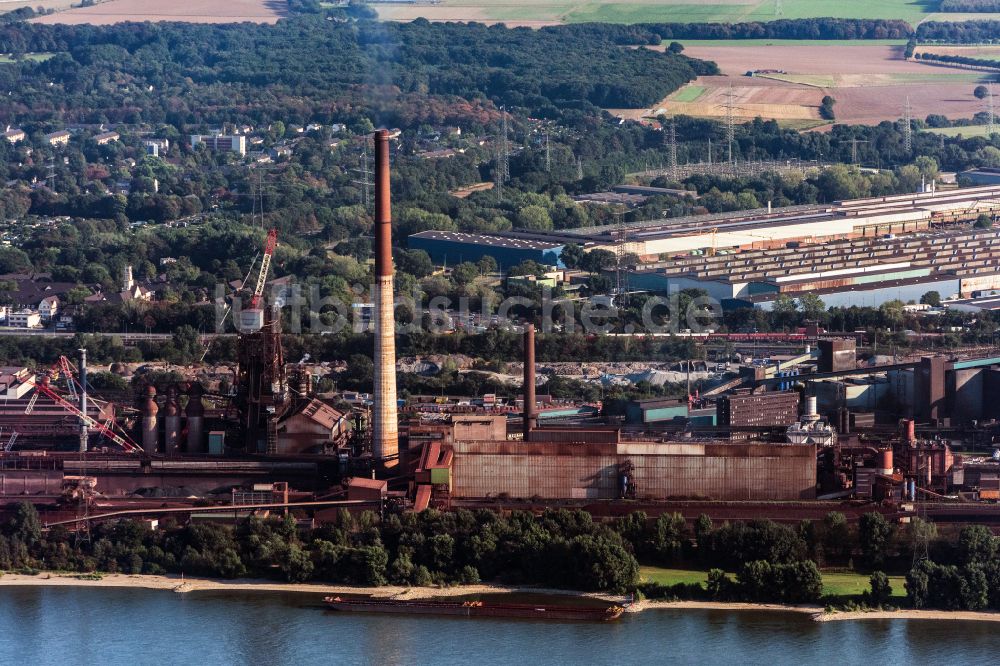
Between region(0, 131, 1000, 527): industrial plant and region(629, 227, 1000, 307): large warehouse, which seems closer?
region(0, 131, 1000, 527): industrial plant

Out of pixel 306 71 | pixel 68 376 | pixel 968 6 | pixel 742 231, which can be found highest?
pixel 968 6

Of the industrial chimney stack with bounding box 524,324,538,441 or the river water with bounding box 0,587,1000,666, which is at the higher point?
the industrial chimney stack with bounding box 524,324,538,441

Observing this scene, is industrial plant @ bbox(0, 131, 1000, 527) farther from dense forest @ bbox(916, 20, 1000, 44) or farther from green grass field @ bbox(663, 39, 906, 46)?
dense forest @ bbox(916, 20, 1000, 44)

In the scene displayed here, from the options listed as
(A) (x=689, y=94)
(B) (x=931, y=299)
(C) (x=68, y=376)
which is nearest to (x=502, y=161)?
(A) (x=689, y=94)

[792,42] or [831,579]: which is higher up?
[792,42]

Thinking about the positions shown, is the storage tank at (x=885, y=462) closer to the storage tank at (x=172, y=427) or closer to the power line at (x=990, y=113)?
the storage tank at (x=172, y=427)

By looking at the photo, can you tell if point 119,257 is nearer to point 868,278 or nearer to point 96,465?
point 868,278

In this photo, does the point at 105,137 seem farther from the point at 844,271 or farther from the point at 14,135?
the point at 844,271

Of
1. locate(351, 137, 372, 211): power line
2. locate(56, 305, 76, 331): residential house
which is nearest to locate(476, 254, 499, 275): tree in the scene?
locate(56, 305, 76, 331): residential house
